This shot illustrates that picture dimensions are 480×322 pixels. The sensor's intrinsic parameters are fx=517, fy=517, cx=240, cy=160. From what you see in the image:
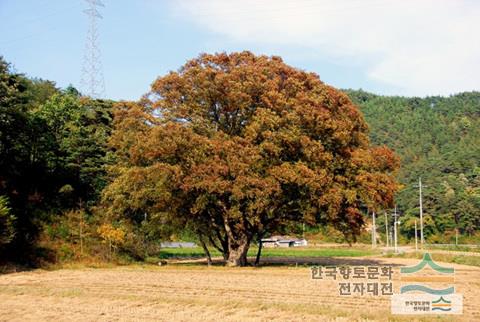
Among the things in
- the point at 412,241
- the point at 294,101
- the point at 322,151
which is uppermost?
the point at 294,101

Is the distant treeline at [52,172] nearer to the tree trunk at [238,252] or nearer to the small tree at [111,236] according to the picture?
the small tree at [111,236]

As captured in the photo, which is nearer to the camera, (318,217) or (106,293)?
(106,293)

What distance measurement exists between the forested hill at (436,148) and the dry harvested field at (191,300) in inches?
2351

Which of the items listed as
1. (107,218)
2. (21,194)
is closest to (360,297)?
(107,218)

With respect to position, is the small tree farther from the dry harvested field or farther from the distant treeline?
the dry harvested field

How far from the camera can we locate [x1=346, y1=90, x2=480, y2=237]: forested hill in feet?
307

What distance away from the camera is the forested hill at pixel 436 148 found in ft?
307

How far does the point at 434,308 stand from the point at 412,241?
87162 mm

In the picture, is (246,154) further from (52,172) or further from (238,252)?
(52,172)

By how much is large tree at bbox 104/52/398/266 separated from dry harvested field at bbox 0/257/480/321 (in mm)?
6782

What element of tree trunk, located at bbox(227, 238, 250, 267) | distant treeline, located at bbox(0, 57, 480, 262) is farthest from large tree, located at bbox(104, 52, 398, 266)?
distant treeline, located at bbox(0, 57, 480, 262)

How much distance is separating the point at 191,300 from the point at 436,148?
127339 millimetres

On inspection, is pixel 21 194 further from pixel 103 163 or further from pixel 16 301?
pixel 16 301

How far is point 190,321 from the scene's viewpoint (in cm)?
1288
